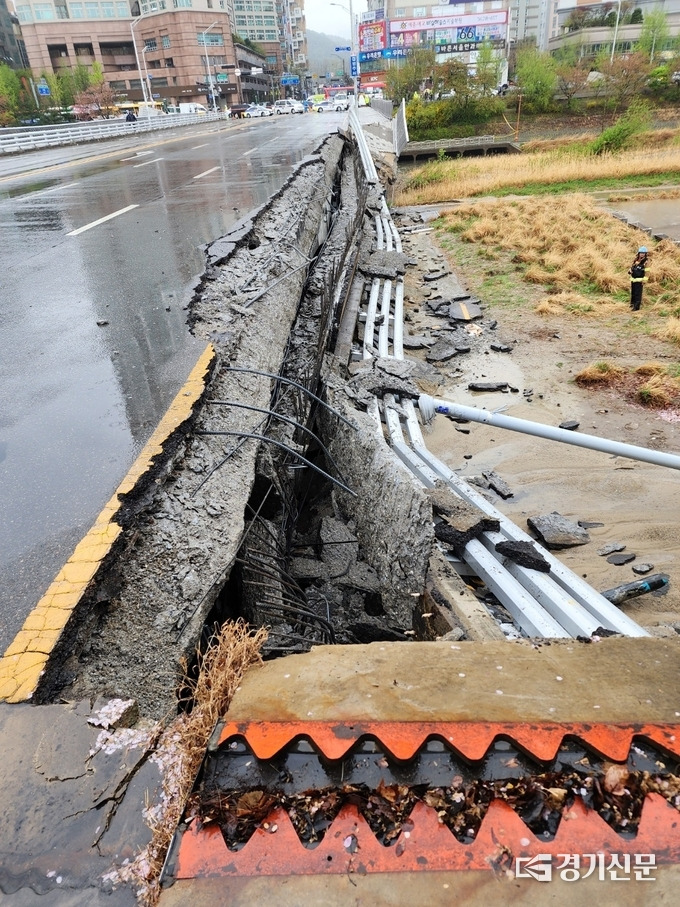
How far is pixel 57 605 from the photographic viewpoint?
237 centimetres

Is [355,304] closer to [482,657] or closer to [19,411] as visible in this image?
[19,411]

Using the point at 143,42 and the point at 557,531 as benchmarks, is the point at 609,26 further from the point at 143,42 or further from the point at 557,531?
the point at 557,531

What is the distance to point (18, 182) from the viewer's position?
46.8 ft

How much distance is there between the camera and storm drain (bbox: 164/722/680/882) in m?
1.57

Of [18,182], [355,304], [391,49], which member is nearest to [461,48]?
[391,49]

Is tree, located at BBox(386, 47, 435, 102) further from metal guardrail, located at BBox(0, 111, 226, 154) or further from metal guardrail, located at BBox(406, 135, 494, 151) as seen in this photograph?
metal guardrail, located at BBox(0, 111, 226, 154)

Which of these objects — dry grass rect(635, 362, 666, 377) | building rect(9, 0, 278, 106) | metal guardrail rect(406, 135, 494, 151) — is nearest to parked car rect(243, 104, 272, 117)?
metal guardrail rect(406, 135, 494, 151)

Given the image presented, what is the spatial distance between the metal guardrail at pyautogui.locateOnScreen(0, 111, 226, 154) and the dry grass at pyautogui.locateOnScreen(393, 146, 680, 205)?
14.4 meters

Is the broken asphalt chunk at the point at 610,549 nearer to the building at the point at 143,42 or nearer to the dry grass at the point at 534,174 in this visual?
the dry grass at the point at 534,174

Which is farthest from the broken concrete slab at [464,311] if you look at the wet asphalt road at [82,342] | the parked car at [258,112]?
the parked car at [258,112]

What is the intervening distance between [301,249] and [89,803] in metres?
6.71

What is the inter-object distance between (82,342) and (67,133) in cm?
2613

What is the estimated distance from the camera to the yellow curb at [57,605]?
2113 mm

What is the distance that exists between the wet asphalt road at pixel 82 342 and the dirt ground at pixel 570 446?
3.44 m
